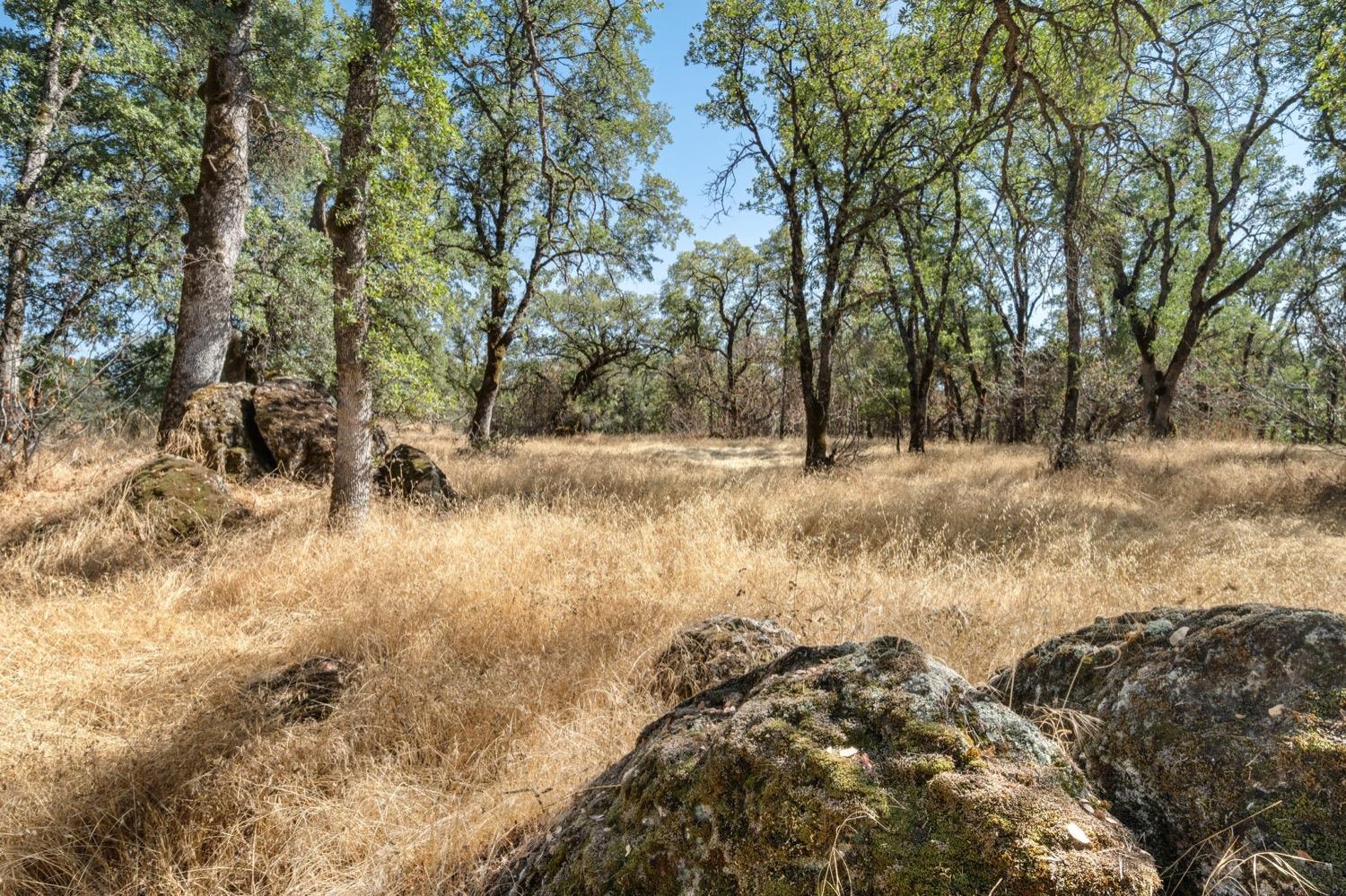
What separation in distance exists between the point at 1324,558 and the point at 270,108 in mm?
14487

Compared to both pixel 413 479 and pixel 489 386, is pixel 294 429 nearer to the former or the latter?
pixel 413 479

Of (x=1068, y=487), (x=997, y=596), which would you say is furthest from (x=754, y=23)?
(x=997, y=596)

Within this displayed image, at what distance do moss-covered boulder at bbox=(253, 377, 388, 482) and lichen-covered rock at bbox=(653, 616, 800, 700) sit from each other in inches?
241

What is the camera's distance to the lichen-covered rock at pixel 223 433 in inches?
274

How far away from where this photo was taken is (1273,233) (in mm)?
12656

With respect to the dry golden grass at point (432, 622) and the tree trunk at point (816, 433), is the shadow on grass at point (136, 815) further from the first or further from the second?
the tree trunk at point (816, 433)

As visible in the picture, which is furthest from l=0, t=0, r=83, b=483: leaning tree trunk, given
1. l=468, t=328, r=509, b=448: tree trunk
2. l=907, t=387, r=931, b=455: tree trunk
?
l=907, t=387, r=931, b=455: tree trunk

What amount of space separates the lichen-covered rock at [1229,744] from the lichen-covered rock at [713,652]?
1.35 metres

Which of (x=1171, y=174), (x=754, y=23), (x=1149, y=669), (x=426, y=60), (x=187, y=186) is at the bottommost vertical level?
(x=1149, y=669)

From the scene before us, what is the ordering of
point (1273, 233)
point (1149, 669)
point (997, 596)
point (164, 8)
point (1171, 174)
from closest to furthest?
1. point (1149, 669)
2. point (997, 596)
3. point (164, 8)
4. point (1171, 174)
5. point (1273, 233)

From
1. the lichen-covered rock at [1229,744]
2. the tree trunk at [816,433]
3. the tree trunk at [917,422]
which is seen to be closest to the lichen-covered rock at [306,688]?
the lichen-covered rock at [1229,744]

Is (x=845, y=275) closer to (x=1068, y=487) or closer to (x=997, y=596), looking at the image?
(x=1068, y=487)

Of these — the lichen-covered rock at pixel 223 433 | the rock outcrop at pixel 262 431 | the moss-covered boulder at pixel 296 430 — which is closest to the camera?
the lichen-covered rock at pixel 223 433

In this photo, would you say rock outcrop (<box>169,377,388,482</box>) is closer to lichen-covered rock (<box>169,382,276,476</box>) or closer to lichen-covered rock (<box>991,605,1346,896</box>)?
lichen-covered rock (<box>169,382,276,476</box>)
